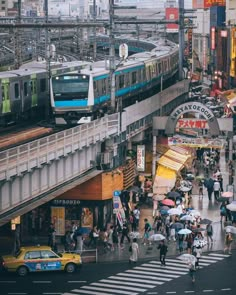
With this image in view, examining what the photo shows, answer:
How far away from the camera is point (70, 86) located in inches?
1773

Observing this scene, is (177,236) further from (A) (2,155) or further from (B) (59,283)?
(A) (2,155)

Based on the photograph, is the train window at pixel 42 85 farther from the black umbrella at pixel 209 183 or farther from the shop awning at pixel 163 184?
the black umbrella at pixel 209 183

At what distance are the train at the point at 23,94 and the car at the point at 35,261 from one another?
9991 mm

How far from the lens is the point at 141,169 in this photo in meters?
50.6

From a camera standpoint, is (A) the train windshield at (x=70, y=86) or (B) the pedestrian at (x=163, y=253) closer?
(B) the pedestrian at (x=163, y=253)

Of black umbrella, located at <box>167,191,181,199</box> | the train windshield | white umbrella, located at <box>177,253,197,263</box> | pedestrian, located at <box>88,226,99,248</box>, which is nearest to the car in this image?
white umbrella, located at <box>177,253,197,263</box>

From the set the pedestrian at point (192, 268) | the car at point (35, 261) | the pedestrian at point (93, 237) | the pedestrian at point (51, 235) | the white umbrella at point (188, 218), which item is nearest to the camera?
the pedestrian at point (192, 268)

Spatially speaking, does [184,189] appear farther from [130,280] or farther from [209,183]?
[130,280]

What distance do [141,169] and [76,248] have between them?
13862 mm

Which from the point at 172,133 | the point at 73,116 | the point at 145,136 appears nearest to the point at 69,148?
the point at 73,116

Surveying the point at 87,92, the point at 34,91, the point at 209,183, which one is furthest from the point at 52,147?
the point at 209,183

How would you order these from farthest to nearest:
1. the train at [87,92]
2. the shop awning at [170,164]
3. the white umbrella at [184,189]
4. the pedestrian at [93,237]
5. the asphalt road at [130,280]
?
the shop awning at [170,164] < the white umbrella at [184,189] < the train at [87,92] < the pedestrian at [93,237] < the asphalt road at [130,280]

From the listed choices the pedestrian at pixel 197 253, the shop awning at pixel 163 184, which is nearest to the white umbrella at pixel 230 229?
the pedestrian at pixel 197 253

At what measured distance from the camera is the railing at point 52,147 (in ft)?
98.9
